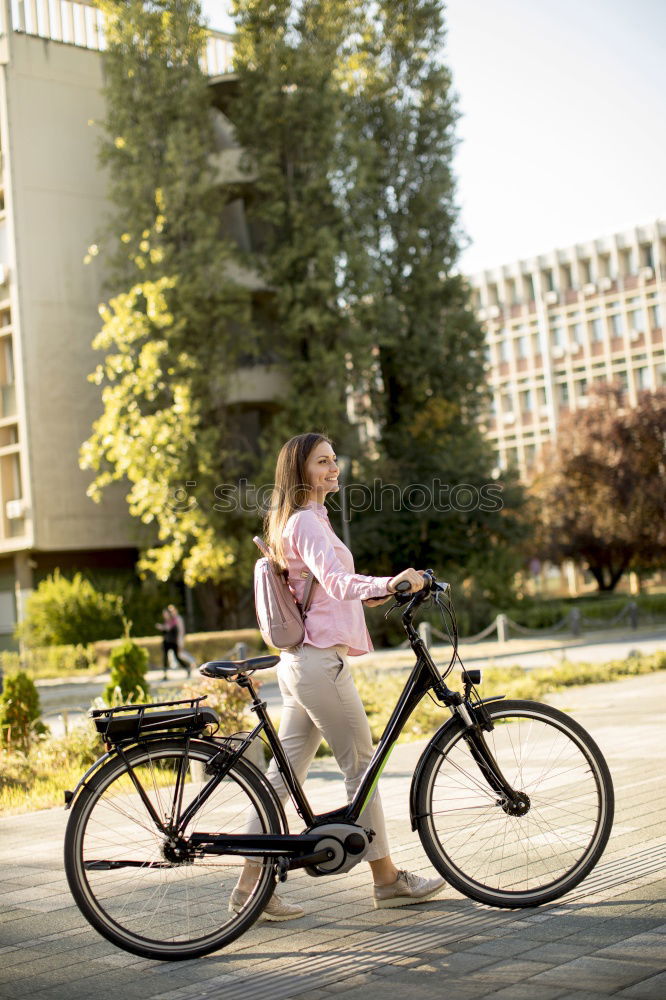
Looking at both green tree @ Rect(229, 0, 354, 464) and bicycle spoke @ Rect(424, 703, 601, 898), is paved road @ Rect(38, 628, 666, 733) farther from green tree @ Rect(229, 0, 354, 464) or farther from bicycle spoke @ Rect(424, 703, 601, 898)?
bicycle spoke @ Rect(424, 703, 601, 898)

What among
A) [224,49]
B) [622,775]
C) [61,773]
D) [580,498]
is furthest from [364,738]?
[580,498]

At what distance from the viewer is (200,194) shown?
35625 millimetres

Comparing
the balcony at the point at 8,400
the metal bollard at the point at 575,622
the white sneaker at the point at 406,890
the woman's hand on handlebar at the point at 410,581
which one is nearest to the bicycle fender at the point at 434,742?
the white sneaker at the point at 406,890

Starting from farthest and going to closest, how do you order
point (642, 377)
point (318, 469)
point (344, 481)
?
1. point (642, 377)
2. point (344, 481)
3. point (318, 469)

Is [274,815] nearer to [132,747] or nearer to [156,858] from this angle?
[156,858]

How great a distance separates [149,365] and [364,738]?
31.0m

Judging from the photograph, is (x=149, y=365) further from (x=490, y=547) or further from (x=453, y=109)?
(x=453, y=109)

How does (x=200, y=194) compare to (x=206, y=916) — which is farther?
(x=200, y=194)

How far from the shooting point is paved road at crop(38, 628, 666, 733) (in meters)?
23.6

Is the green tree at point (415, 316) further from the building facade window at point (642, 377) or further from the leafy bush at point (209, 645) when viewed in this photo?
the building facade window at point (642, 377)

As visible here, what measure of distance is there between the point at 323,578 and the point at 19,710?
840cm

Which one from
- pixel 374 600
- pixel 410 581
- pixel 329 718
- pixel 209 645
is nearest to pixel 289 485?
pixel 374 600

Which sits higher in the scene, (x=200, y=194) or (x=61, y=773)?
(x=200, y=194)

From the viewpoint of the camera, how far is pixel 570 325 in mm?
89938
